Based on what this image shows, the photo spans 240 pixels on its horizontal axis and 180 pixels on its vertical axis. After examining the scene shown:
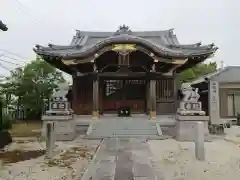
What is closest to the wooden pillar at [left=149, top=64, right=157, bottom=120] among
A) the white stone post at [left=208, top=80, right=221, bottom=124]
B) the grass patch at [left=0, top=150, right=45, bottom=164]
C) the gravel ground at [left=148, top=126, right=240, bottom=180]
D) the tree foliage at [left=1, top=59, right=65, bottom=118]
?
the gravel ground at [left=148, top=126, right=240, bottom=180]

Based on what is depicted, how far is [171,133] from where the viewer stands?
14.9 metres

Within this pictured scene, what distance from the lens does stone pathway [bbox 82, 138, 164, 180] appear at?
6590mm

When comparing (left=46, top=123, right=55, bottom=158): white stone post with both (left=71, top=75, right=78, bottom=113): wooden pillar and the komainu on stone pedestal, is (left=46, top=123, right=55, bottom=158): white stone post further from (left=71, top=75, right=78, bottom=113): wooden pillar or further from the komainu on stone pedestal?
(left=71, top=75, right=78, bottom=113): wooden pillar

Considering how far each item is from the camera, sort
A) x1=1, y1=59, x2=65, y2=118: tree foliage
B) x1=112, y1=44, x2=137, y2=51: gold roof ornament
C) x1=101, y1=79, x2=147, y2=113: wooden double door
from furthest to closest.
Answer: x1=1, y1=59, x2=65, y2=118: tree foliage < x1=101, y1=79, x2=147, y2=113: wooden double door < x1=112, y1=44, x2=137, y2=51: gold roof ornament

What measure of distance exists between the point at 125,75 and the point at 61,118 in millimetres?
6204

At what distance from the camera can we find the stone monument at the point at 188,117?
43.0 ft

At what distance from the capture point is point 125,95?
761 inches

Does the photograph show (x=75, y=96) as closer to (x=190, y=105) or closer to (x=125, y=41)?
(x=125, y=41)

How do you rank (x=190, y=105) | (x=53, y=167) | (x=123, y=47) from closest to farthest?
(x=53, y=167) → (x=190, y=105) → (x=123, y=47)

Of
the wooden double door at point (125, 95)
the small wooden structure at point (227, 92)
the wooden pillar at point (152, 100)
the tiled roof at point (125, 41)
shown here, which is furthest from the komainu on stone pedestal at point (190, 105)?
the small wooden structure at point (227, 92)

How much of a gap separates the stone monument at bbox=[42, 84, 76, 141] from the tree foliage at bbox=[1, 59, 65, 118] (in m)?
11.0

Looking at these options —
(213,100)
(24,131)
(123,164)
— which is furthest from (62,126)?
(213,100)

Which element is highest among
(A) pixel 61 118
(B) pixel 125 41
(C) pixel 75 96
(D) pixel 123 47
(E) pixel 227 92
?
(B) pixel 125 41

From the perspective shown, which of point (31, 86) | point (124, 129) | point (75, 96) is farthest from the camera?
point (31, 86)
